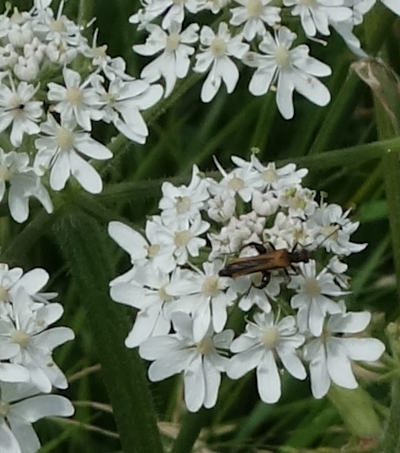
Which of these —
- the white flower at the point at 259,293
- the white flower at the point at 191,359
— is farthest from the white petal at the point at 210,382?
the white flower at the point at 259,293

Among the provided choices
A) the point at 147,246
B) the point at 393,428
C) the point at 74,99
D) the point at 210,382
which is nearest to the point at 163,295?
the point at 147,246

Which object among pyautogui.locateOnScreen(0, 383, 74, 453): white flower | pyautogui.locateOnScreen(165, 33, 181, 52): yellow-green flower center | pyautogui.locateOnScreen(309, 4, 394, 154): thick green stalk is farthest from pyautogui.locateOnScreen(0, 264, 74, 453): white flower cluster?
pyautogui.locateOnScreen(309, 4, 394, 154): thick green stalk

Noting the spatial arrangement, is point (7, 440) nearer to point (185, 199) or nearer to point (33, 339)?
point (33, 339)

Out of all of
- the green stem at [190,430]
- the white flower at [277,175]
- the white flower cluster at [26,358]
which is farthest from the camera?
the green stem at [190,430]

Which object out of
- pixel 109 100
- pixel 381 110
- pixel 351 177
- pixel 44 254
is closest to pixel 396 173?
pixel 381 110

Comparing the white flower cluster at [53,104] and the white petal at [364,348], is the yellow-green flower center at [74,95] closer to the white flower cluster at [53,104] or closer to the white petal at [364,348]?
the white flower cluster at [53,104]

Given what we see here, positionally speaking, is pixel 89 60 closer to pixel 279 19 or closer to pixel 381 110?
pixel 279 19
